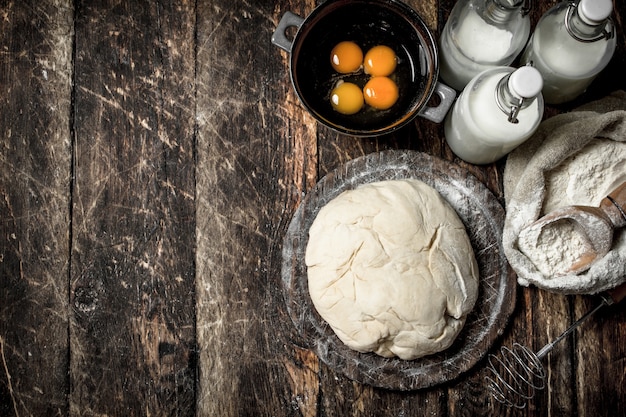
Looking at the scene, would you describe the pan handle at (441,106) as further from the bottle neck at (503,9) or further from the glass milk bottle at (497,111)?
the bottle neck at (503,9)

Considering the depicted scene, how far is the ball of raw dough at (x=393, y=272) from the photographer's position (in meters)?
1.18

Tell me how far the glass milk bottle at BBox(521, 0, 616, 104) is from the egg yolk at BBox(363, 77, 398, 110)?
344 mm

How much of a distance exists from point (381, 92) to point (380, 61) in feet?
0.26

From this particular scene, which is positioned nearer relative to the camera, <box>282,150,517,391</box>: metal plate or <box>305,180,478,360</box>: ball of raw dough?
<box>305,180,478,360</box>: ball of raw dough

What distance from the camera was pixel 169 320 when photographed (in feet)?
4.57

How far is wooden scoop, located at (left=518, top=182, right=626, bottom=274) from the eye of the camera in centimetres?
121

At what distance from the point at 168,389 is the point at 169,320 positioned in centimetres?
18

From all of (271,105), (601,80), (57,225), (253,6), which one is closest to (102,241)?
(57,225)

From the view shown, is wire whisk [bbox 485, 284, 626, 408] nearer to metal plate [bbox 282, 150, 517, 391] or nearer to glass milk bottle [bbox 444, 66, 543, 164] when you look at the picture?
metal plate [bbox 282, 150, 517, 391]

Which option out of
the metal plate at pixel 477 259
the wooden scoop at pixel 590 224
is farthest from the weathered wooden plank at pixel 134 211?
the wooden scoop at pixel 590 224

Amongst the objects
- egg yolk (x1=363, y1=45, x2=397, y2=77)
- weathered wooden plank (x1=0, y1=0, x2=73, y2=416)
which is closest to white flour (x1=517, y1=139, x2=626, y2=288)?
egg yolk (x1=363, y1=45, x2=397, y2=77)

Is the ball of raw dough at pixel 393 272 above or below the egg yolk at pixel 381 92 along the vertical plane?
below

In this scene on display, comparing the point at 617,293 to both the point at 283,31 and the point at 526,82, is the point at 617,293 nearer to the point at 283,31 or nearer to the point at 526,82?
the point at 526,82

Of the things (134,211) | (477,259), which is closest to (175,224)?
(134,211)
